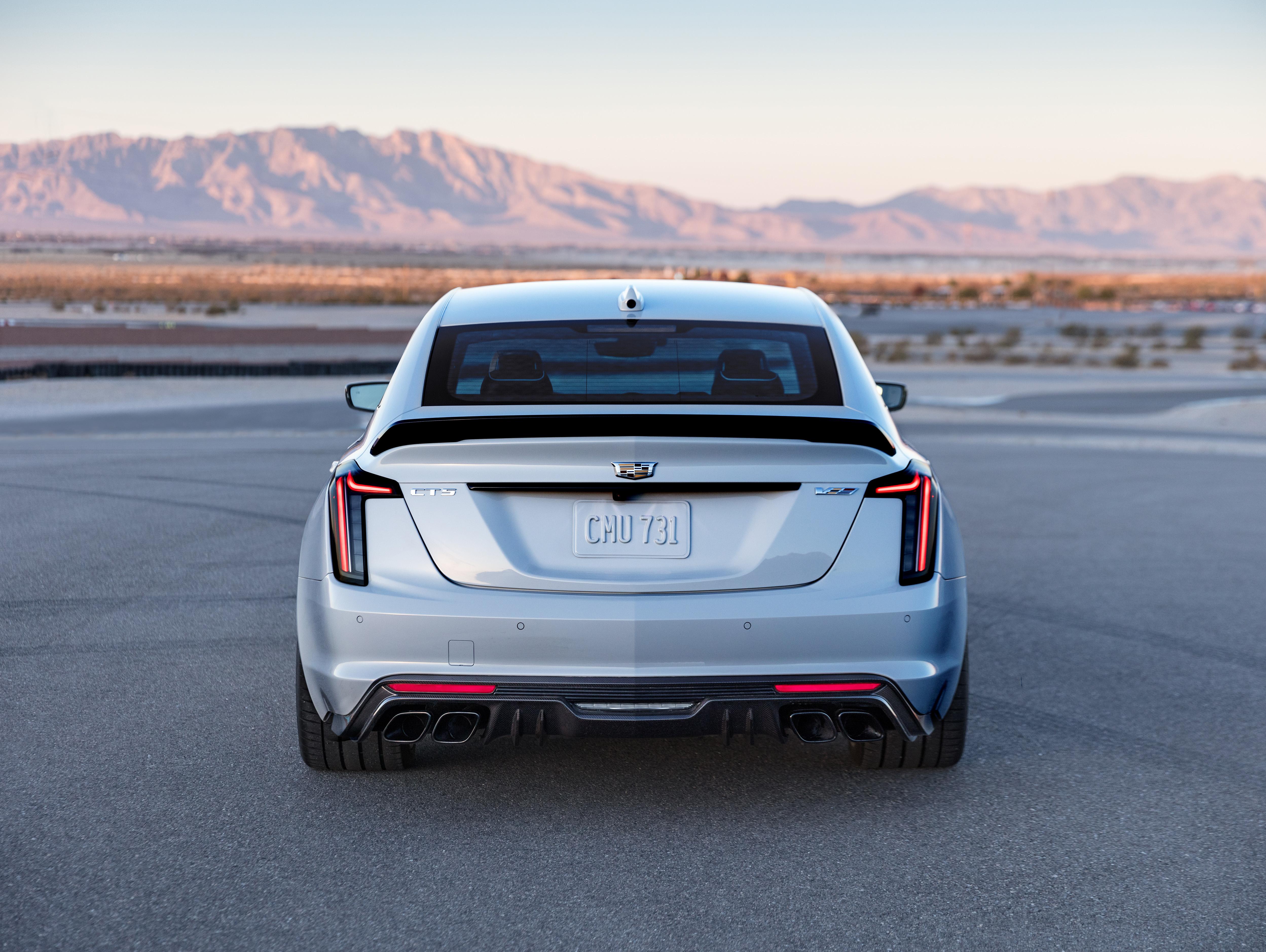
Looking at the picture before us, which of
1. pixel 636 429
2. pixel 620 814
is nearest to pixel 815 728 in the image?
pixel 620 814

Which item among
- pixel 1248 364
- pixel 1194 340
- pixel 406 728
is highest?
pixel 406 728

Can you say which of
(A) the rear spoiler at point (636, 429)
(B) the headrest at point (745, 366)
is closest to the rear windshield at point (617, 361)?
(B) the headrest at point (745, 366)

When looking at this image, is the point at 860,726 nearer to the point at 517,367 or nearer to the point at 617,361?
the point at 617,361

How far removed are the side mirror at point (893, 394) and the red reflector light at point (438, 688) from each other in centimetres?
264

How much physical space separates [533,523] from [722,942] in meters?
1.30

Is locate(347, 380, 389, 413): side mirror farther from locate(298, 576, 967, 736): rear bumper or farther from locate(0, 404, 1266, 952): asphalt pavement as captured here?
locate(298, 576, 967, 736): rear bumper

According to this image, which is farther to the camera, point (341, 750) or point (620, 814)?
point (341, 750)

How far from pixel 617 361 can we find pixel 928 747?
182cm

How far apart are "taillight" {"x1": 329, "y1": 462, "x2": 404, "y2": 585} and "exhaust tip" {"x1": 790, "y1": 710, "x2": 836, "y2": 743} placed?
1.40m

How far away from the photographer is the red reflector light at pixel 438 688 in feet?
12.7

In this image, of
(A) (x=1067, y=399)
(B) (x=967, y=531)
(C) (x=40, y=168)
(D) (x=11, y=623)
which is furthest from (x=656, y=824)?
(C) (x=40, y=168)

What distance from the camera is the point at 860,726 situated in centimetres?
407

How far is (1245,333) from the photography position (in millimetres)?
58594

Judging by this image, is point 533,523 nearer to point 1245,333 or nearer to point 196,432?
point 196,432
